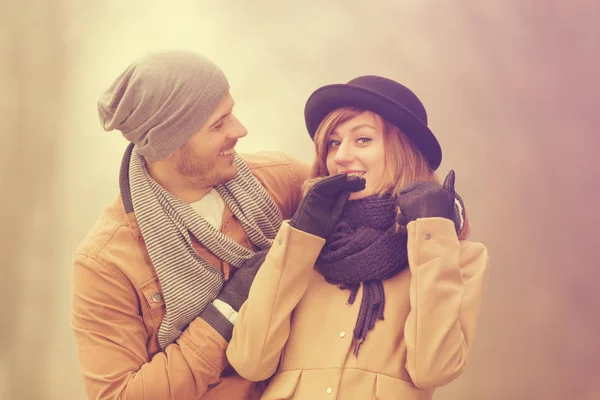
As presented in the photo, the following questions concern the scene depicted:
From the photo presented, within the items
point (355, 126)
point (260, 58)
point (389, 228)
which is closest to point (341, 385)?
point (389, 228)

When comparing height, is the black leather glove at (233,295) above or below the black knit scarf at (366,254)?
below

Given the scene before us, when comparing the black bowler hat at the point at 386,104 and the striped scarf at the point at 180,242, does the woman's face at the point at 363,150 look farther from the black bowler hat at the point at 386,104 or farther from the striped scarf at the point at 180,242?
the striped scarf at the point at 180,242

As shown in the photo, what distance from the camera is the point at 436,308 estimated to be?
1298 millimetres

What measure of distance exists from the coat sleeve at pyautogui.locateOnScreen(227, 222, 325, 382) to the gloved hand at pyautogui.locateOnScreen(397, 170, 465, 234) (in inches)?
8.3

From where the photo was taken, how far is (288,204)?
6.01 feet

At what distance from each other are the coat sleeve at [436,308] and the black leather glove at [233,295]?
44 cm

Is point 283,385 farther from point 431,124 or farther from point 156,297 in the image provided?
point 431,124

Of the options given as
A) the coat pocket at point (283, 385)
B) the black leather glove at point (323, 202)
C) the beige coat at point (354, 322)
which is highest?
the black leather glove at point (323, 202)

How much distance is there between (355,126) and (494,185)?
0.78 m

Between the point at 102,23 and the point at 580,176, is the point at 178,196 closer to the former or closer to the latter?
the point at 102,23

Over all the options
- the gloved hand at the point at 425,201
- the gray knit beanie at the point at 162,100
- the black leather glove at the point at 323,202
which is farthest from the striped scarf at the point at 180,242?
the gloved hand at the point at 425,201

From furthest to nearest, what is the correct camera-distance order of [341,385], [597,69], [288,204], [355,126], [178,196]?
1. [597,69]
2. [288,204]
3. [178,196]
4. [355,126]
5. [341,385]

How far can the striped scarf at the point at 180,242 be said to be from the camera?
1.54 meters

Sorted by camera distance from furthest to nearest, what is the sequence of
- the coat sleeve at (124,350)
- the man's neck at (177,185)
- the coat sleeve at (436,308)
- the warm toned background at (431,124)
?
the warm toned background at (431,124)
the man's neck at (177,185)
the coat sleeve at (124,350)
the coat sleeve at (436,308)
